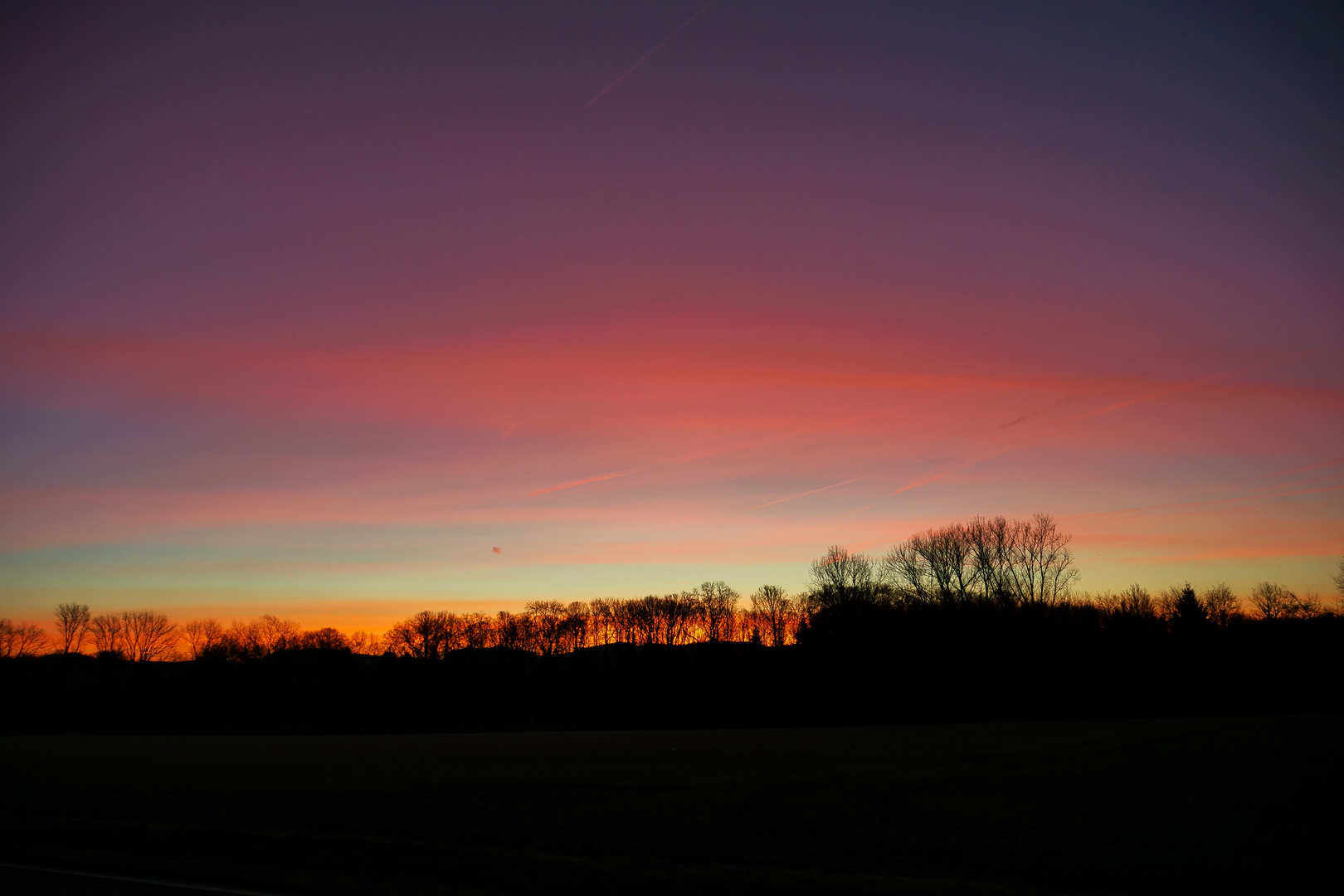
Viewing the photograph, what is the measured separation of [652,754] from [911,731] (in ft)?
93.6

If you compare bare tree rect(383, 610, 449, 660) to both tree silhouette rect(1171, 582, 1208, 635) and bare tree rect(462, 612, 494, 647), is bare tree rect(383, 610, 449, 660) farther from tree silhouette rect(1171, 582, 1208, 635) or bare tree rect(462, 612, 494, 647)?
tree silhouette rect(1171, 582, 1208, 635)

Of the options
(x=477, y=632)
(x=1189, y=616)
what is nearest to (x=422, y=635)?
(x=477, y=632)

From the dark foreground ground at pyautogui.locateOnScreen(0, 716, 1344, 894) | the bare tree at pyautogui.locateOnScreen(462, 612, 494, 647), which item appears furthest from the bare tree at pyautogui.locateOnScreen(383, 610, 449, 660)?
the dark foreground ground at pyautogui.locateOnScreen(0, 716, 1344, 894)

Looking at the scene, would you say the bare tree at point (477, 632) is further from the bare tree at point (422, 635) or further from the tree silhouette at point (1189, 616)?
the tree silhouette at point (1189, 616)

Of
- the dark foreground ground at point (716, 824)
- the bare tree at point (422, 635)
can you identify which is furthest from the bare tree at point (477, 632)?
the dark foreground ground at point (716, 824)

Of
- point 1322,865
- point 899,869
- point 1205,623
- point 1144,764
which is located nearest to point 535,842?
point 899,869

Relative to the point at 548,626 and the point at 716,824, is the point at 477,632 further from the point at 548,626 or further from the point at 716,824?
the point at 716,824

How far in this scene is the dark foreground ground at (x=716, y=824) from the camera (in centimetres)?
1443

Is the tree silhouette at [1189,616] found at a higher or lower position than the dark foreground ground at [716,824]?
higher

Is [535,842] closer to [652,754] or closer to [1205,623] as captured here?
[652,754]

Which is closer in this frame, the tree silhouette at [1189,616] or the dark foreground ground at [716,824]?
the dark foreground ground at [716,824]

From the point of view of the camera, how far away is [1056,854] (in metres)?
16.5

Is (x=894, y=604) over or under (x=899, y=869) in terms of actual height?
over

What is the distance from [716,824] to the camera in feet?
68.2
